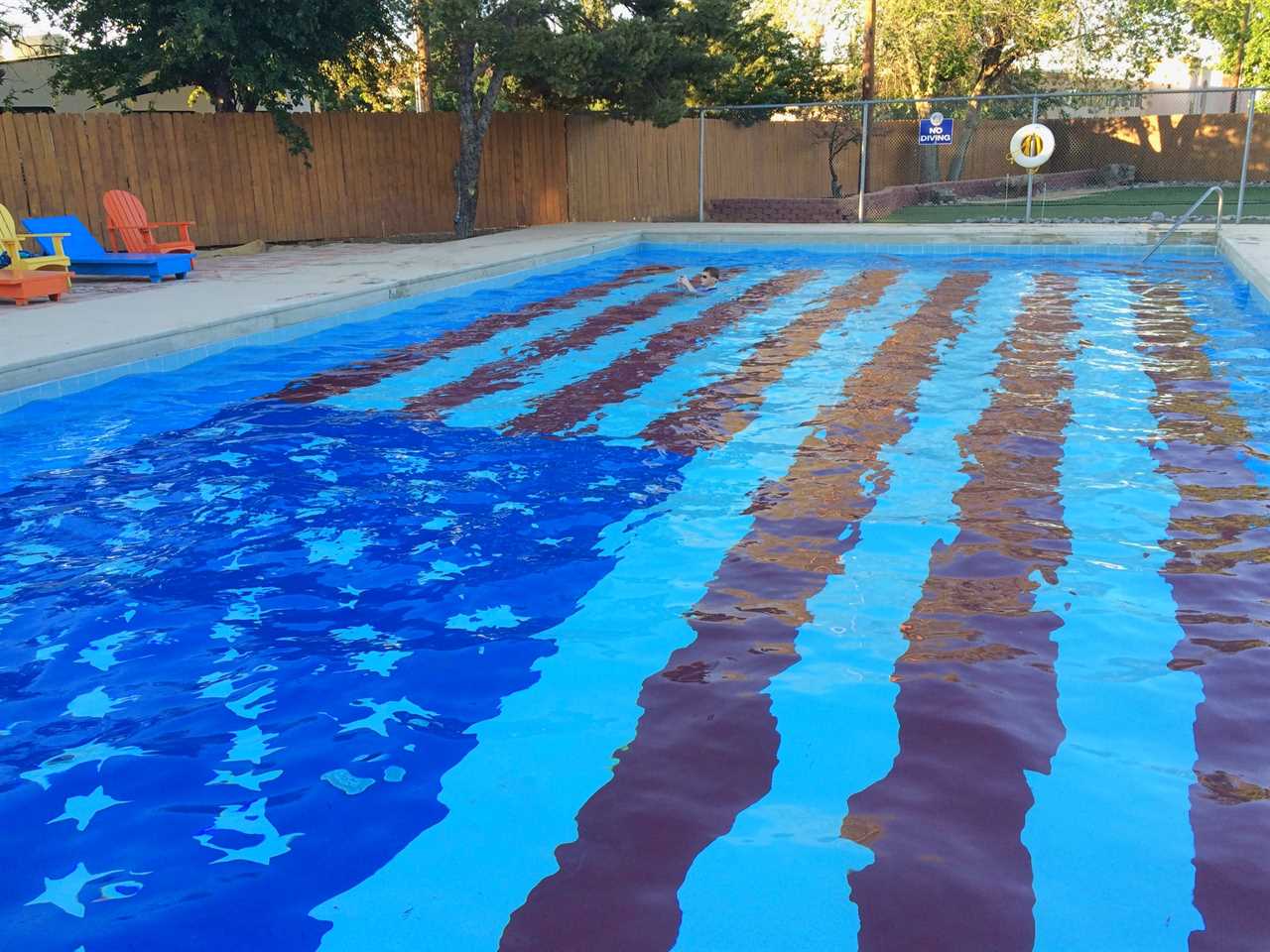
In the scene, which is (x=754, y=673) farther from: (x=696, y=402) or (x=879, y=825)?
(x=696, y=402)

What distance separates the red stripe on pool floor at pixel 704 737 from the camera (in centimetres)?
250

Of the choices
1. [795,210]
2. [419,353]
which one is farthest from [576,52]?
[419,353]

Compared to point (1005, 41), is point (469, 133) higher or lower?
lower

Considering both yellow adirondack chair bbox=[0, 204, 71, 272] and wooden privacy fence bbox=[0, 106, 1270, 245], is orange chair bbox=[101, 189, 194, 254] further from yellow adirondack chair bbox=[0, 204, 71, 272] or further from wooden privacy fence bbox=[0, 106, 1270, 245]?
wooden privacy fence bbox=[0, 106, 1270, 245]

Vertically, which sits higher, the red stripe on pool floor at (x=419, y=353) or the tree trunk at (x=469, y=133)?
the tree trunk at (x=469, y=133)

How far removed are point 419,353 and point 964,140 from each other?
2222 cm

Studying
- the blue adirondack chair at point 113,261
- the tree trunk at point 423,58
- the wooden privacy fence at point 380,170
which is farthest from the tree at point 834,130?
the blue adirondack chair at point 113,261

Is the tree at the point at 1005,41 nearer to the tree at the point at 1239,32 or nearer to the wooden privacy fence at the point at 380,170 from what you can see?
the tree at the point at 1239,32

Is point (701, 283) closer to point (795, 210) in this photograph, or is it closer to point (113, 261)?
A: point (113, 261)

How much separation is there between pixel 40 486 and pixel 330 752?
3405mm

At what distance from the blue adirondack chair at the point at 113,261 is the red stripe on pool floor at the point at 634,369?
18.6ft

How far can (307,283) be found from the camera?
1135 centimetres

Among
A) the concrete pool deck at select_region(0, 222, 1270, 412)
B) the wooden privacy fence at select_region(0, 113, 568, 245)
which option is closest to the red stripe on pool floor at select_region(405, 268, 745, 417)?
the concrete pool deck at select_region(0, 222, 1270, 412)

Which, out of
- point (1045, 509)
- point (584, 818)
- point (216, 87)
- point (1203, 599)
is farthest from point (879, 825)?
point (216, 87)
